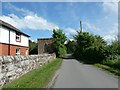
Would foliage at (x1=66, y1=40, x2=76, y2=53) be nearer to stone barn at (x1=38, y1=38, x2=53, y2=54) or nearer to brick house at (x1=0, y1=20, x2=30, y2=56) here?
stone barn at (x1=38, y1=38, x2=53, y2=54)

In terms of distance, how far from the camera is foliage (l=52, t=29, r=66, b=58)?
5191cm

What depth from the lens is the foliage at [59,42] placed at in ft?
170

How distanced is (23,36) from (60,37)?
71.1 ft

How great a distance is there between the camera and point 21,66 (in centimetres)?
1352

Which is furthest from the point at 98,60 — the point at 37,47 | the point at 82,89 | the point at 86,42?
the point at 37,47

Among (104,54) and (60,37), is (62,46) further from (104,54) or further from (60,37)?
(104,54)

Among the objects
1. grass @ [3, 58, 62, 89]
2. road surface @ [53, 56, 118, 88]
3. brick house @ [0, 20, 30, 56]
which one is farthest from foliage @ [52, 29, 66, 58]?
grass @ [3, 58, 62, 89]

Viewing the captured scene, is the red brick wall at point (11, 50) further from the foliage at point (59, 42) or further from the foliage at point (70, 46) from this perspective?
the foliage at point (70, 46)

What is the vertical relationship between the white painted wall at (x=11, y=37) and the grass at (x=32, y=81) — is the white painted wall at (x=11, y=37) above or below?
above

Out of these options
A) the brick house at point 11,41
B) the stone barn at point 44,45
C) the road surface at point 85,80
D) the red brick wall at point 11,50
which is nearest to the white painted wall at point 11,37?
the brick house at point 11,41

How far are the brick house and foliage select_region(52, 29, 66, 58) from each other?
18399 millimetres

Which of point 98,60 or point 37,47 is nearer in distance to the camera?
point 98,60

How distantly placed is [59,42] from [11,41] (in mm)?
25747

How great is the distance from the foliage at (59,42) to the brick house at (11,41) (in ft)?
60.4
